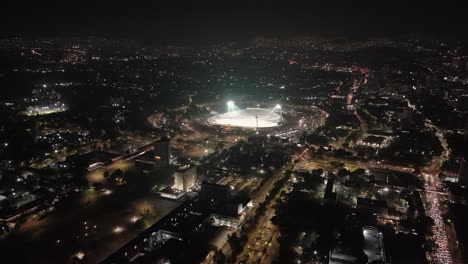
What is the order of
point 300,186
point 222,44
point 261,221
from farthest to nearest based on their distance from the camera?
point 222,44, point 300,186, point 261,221

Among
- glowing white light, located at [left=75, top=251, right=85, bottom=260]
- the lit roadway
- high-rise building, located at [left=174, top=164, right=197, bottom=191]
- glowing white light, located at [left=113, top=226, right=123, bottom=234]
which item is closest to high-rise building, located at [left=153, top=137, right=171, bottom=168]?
high-rise building, located at [left=174, top=164, right=197, bottom=191]

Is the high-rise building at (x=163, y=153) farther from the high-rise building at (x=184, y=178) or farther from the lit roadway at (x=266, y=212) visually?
the lit roadway at (x=266, y=212)

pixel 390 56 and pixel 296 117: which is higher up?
pixel 390 56

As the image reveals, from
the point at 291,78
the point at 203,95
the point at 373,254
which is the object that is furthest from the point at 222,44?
the point at 373,254

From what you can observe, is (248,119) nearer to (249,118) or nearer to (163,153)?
(249,118)

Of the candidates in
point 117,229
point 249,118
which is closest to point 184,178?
point 117,229

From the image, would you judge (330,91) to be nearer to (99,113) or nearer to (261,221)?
(99,113)

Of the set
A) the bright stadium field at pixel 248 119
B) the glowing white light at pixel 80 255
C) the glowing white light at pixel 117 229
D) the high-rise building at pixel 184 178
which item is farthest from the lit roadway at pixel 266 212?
the bright stadium field at pixel 248 119
